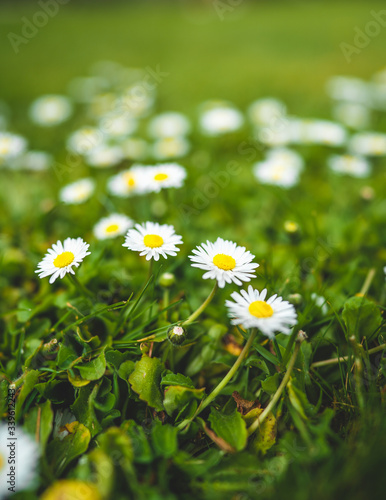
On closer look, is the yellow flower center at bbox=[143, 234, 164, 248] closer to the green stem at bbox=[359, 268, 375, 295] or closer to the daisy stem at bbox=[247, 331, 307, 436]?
the daisy stem at bbox=[247, 331, 307, 436]

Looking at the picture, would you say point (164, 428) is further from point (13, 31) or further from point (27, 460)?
point (13, 31)

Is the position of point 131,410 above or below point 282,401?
below

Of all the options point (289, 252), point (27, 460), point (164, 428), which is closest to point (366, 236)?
point (289, 252)

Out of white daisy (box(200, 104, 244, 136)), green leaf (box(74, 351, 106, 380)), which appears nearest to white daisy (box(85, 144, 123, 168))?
white daisy (box(200, 104, 244, 136))

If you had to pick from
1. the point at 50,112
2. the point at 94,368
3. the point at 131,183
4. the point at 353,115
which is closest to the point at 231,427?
the point at 94,368

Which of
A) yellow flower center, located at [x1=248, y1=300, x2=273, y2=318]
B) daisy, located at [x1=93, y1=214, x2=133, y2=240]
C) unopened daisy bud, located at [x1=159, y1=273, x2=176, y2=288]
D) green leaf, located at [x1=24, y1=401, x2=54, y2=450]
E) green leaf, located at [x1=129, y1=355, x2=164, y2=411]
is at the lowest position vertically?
green leaf, located at [x1=24, y1=401, x2=54, y2=450]

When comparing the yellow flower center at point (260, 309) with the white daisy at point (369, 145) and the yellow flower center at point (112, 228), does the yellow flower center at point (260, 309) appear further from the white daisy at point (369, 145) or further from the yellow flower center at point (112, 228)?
the white daisy at point (369, 145)
